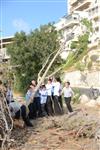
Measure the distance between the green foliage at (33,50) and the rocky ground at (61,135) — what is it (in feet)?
68.9

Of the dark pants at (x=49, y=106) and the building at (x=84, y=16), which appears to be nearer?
the dark pants at (x=49, y=106)

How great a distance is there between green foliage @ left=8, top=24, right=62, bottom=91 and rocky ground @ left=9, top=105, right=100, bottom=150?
68.9ft

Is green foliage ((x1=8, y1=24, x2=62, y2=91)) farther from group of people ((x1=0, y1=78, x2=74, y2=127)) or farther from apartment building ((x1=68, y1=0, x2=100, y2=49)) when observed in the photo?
group of people ((x1=0, y1=78, x2=74, y2=127))

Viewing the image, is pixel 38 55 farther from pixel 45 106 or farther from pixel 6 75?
pixel 6 75

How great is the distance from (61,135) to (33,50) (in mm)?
23619

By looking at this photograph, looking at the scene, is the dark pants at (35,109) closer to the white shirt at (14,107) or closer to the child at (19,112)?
the white shirt at (14,107)

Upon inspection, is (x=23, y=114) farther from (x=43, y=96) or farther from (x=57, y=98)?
(x=57, y=98)

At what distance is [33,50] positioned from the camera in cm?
3381

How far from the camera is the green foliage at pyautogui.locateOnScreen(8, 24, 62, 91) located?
32906 mm

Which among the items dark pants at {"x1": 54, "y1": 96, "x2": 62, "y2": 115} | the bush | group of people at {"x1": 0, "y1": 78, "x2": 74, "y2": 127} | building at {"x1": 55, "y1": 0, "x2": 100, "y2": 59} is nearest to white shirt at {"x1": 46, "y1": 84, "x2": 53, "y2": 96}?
group of people at {"x1": 0, "y1": 78, "x2": 74, "y2": 127}

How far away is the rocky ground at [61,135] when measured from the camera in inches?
382

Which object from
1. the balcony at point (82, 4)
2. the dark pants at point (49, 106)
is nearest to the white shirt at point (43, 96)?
the dark pants at point (49, 106)

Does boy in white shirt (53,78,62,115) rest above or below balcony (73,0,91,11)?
below

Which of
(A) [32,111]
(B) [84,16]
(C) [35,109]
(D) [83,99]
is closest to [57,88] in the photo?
(C) [35,109]
